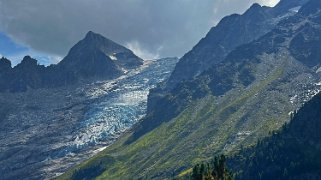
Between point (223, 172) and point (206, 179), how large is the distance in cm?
507

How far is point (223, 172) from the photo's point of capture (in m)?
147

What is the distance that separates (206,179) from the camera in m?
146
